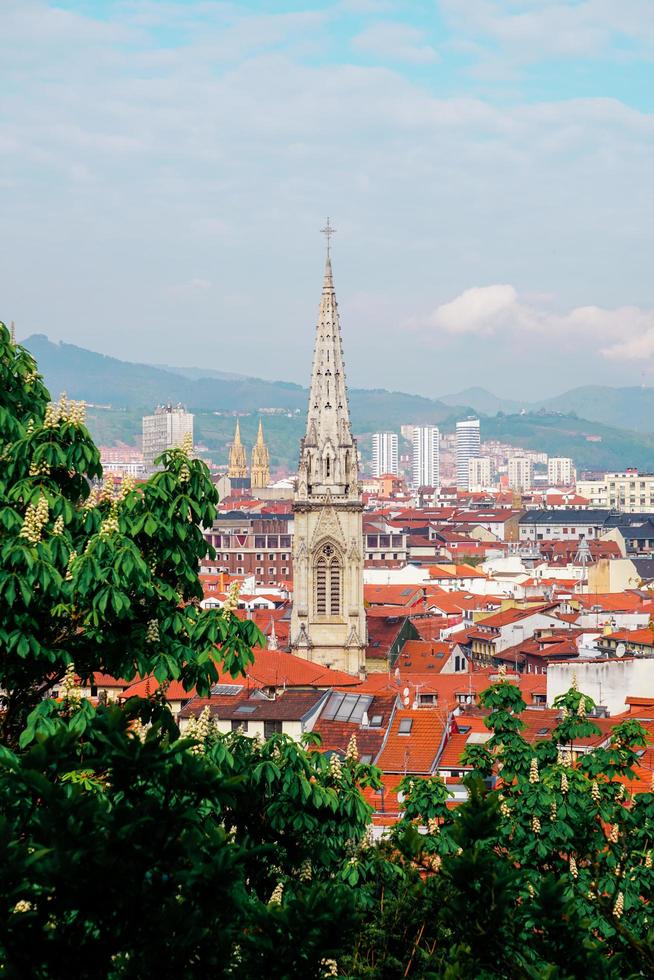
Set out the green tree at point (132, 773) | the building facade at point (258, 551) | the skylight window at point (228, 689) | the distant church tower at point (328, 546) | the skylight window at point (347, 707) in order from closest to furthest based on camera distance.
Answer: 1. the green tree at point (132, 773)
2. the skylight window at point (347, 707)
3. the skylight window at point (228, 689)
4. the distant church tower at point (328, 546)
5. the building facade at point (258, 551)

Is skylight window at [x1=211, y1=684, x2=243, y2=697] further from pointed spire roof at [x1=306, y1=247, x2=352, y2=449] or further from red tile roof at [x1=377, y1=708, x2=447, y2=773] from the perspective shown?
pointed spire roof at [x1=306, y1=247, x2=352, y2=449]

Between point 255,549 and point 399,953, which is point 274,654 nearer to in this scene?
point 399,953

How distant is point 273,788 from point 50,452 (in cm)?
342

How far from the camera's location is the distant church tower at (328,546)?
53.5 metres

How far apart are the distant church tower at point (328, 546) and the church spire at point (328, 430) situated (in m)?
0.04

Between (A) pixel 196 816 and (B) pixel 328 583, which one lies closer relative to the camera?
(A) pixel 196 816

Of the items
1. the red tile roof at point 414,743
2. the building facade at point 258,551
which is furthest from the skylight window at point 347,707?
the building facade at point 258,551

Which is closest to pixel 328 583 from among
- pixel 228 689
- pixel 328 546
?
pixel 328 546

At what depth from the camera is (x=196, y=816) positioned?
7.57 meters

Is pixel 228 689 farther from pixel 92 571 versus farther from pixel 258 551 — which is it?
pixel 258 551

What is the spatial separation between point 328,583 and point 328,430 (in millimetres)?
5965

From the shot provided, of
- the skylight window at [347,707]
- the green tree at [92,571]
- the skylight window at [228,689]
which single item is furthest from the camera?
the skylight window at [228,689]

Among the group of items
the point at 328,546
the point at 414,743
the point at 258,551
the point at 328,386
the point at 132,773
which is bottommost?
the point at 414,743

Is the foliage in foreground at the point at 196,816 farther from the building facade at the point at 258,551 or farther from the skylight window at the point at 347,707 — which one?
the building facade at the point at 258,551
